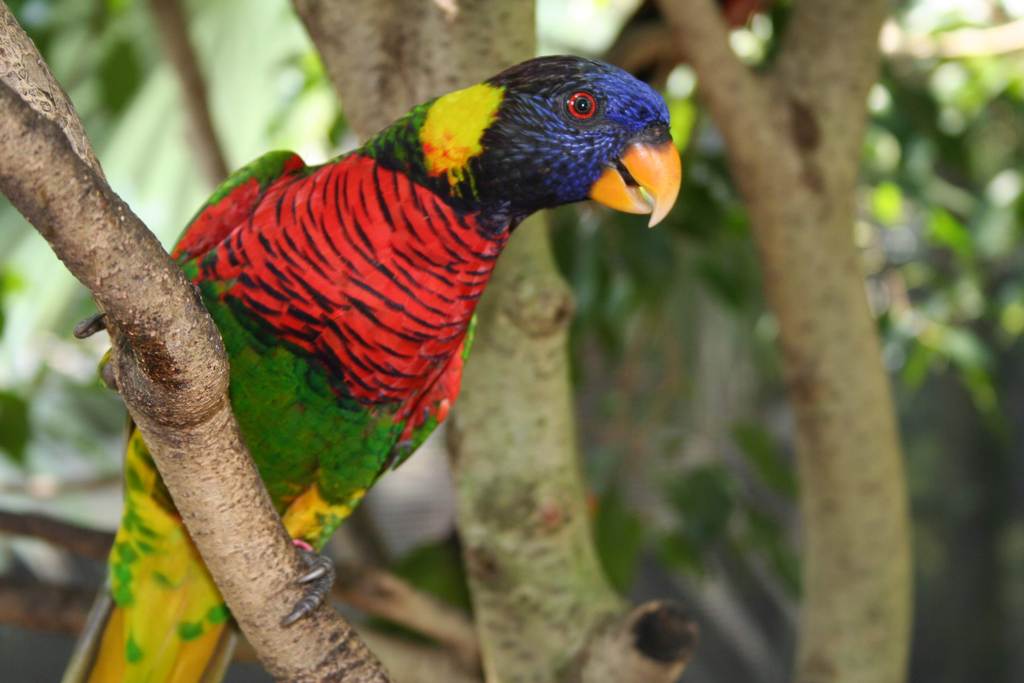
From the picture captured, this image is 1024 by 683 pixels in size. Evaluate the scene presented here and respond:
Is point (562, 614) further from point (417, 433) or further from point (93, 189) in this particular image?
point (93, 189)

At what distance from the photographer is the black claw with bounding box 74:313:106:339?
2.54 feet

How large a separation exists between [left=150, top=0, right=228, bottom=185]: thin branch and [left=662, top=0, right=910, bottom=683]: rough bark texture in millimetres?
859

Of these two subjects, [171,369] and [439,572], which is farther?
[439,572]

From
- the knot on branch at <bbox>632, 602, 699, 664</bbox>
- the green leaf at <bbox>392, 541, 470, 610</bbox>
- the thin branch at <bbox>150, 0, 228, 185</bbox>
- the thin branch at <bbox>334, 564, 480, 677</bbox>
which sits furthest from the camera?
the thin branch at <bbox>150, 0, 228, 185</bbox>

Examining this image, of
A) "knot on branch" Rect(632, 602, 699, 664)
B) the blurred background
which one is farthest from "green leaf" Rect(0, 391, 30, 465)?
"knot on branch" Rect(632, 602, 699, 664)

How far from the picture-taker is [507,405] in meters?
1.15

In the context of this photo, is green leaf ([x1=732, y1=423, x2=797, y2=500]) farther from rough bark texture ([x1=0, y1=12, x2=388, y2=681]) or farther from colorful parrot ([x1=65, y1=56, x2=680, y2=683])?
A: rough bark texture ([x1=0, y1=12, x2=388, y2=681])

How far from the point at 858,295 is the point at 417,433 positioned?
2.34ft

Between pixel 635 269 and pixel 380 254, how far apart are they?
758 mm

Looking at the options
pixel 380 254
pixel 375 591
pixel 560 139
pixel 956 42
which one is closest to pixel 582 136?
pixel 560 139

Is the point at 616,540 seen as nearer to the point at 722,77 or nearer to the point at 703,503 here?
the point at 703,503

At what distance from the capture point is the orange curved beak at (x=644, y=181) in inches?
33.5

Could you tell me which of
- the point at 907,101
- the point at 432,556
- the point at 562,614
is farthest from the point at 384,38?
the point at 907,101

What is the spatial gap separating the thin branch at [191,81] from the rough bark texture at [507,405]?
25.0 inches
